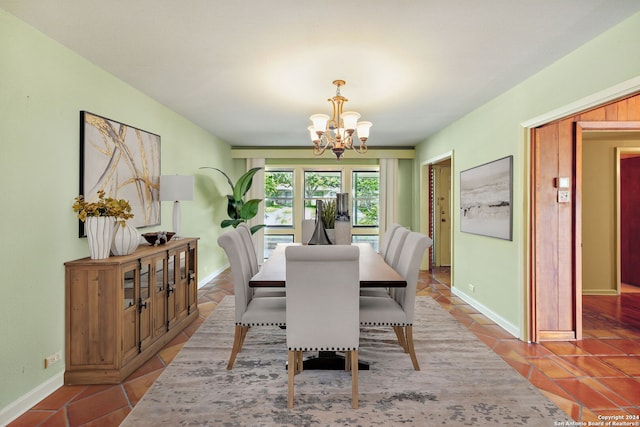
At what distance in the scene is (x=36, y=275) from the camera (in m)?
2.25

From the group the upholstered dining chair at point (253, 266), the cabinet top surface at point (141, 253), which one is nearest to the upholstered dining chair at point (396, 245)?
the upholstered dining chair at point (253, 266)

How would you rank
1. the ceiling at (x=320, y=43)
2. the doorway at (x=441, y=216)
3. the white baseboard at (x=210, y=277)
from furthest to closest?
the doorway at (x=441, y=216)
the white baseboard at (x=210, y=277)
the ceiling at (x=320, y=43)

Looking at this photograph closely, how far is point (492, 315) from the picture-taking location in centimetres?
382

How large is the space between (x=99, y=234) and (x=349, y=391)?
6.87ft

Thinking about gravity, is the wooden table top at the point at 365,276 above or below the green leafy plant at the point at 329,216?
below

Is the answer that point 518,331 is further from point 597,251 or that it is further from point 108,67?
point 108,67

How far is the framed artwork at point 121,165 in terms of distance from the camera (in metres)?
2.71

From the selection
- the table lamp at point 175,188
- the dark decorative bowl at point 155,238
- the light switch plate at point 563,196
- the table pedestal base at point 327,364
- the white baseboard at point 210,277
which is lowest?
the table pedestal base at point 327,364

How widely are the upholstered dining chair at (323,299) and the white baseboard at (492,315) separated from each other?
2113 mm

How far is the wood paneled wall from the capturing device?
10.7 ft

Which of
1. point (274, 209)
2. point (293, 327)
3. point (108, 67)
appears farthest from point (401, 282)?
point (274, 209)

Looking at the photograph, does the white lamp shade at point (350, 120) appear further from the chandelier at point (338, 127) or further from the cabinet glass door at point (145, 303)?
the cabinet glass door at point (145, 303)

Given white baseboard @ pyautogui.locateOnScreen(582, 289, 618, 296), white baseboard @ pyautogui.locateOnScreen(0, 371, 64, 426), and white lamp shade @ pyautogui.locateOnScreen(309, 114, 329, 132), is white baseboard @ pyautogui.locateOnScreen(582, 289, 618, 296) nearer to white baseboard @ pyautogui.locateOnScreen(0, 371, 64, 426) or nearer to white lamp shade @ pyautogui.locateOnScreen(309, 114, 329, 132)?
white lamp shade @ pyautogui.locateOnScreen(309, 114, 329, 132)

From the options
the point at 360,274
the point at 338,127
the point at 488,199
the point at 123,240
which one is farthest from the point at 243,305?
the point at 488,199
